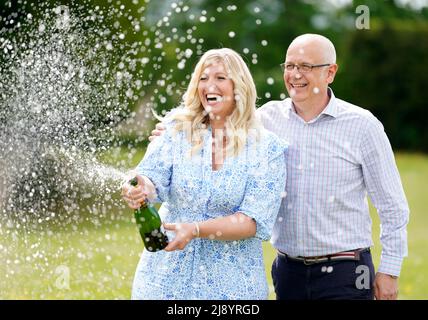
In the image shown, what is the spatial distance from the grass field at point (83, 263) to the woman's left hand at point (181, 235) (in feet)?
12.4

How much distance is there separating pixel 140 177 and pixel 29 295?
373 centimetres

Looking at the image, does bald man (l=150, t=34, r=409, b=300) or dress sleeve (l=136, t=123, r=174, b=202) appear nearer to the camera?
dress sleeve (l=136, t=123, r=174, b=202)

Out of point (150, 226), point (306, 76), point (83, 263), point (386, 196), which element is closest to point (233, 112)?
point (306, 76)

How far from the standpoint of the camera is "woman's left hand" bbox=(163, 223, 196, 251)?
12.7 feet

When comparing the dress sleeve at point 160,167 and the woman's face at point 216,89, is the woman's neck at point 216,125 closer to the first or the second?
the woman's face at point 216,89

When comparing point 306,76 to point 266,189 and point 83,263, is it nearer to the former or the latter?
point 266,189

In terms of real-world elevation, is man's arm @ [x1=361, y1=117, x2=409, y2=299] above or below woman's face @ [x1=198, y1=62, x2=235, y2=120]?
below

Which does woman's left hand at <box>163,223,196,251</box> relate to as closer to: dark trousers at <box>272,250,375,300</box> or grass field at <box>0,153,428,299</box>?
dark trousers at <box>272,250,375,300</box>

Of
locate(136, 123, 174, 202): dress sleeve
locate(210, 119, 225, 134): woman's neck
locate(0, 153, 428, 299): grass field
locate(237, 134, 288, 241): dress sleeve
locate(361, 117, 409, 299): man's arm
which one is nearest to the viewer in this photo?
locate(237, 134, 288, 241): dress sleeve

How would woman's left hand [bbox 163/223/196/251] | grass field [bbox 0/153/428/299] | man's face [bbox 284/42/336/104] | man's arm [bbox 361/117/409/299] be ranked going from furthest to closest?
grass field [bbox 0/153/428/299] → man's face [bbox 284/42/336/104] → man's arm [bbox 361/117/409/299] → woman's left hand [bbox 163/223/196/251]

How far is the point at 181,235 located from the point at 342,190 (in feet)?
3.31

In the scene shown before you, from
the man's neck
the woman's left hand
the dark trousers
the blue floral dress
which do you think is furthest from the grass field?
the woman's left hand

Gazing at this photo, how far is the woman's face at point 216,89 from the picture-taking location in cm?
414

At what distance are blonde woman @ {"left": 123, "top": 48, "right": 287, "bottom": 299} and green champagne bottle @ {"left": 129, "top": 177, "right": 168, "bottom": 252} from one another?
0.05 metres
